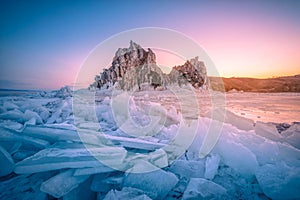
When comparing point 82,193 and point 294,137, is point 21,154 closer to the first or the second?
point 82,193

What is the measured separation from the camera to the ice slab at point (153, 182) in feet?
3.47

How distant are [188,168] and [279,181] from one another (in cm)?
53

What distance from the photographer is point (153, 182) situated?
109 centimetres

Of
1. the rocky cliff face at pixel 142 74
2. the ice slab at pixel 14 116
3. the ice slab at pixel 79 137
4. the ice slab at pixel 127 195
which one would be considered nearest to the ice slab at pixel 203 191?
the ice slab at pixel 127 195

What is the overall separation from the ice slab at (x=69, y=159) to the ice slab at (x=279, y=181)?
2.86 feet

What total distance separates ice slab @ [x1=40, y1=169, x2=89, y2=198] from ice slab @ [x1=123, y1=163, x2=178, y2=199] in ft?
0.92

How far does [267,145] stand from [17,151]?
197 centimetres

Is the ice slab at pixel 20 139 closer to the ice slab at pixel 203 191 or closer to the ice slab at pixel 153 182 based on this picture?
the ice slab at pixel 153 182

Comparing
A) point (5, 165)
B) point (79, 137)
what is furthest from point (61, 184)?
point (79, 137)

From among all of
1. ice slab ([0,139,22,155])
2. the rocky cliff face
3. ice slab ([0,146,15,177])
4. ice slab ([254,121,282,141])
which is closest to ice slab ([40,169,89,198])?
ice slab ([0,146,15,177])

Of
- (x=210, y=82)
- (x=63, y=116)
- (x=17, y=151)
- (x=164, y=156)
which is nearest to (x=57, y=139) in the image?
(x=17, y=151)

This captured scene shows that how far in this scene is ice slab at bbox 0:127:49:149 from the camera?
1535 mm

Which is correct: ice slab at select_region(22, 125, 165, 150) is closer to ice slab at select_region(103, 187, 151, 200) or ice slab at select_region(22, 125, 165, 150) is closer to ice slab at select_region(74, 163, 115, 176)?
ice slab at select_region(74, 163, 115, 176)

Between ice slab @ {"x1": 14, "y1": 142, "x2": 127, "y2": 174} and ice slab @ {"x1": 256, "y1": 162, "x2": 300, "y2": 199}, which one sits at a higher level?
ice slab @ {"x1": 14, "y1": 142, "x2": 127, "y2": 174}
